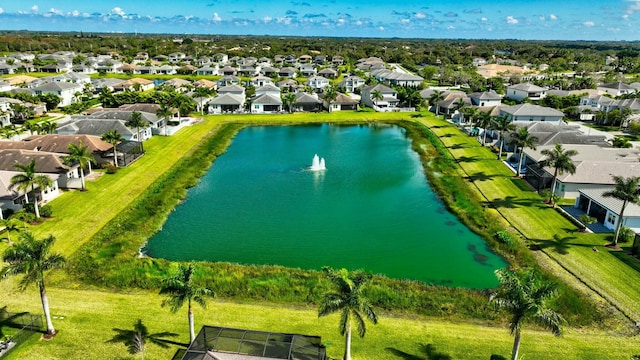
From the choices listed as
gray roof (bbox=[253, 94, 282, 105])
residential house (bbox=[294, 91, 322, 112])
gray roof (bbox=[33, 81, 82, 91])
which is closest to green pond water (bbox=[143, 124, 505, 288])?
gray roof (bbox=[253, 94, 282, 105])

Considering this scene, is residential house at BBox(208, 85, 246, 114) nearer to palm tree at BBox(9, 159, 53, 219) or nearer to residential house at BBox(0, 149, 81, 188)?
residential house at BBox(0, 149, 81, 188)

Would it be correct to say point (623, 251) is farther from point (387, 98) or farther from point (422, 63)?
point (422, 63)

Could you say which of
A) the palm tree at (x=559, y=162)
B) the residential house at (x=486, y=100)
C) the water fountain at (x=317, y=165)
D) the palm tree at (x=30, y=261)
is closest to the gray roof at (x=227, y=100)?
the water fountain at (x=317, y=165)

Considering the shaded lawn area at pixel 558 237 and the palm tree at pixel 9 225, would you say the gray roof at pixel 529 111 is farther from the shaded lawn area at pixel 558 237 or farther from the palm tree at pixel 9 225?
the palm tree at pixel 9 225

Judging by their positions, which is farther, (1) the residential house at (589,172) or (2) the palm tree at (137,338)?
(1) the residential house at (589,172)

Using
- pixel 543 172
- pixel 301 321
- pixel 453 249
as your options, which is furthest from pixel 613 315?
pixel 543 172

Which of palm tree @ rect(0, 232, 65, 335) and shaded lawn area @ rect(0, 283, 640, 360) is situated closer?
palm tree @ rect(0, 232, 65, 335)
